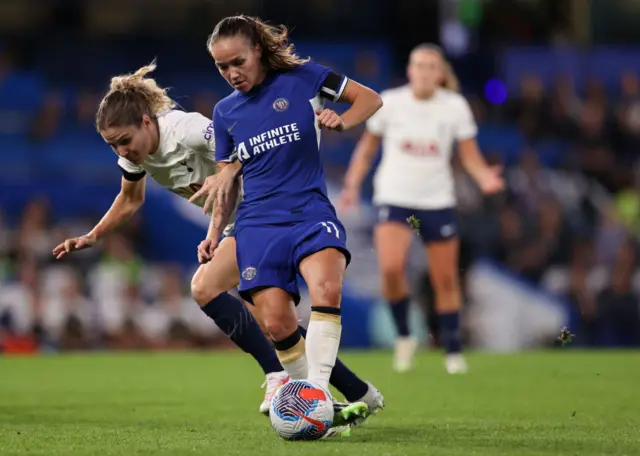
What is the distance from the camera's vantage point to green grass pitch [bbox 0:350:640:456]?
516 centimetres

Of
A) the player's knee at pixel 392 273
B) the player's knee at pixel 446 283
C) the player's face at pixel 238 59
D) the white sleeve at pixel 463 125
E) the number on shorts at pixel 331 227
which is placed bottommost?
the player's knee at pixel 446 283

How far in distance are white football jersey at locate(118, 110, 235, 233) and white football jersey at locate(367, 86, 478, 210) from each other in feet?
12.8

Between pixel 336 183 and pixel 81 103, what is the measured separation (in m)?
4.32

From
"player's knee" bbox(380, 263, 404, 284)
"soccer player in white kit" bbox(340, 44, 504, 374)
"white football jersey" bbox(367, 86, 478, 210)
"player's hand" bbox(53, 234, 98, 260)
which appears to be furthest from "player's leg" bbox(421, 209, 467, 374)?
"player's hand" bbox(53, 234, 98, 260)

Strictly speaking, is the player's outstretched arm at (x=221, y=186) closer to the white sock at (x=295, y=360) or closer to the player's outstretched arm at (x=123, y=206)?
the white sock at (x=295, y=360)

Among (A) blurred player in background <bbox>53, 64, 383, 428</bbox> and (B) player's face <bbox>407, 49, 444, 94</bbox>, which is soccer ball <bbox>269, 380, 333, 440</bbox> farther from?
(B) player's face <bbox>407, 49, 444, 94</bbox>

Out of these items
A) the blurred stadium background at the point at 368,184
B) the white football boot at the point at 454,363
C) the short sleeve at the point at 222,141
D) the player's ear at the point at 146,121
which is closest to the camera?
the short sleeve at the point at 222,141

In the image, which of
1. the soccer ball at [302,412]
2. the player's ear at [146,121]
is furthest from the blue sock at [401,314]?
the soccer ball at [302,412]

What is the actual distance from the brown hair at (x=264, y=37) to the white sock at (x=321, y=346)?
124 centimetres

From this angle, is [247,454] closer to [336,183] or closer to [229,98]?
[229,98]

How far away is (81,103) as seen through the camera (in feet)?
58.5

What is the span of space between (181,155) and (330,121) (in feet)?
4.45

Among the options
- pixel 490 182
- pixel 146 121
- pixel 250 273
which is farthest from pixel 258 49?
pixel 490 182

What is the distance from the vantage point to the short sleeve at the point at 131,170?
6613 mm
